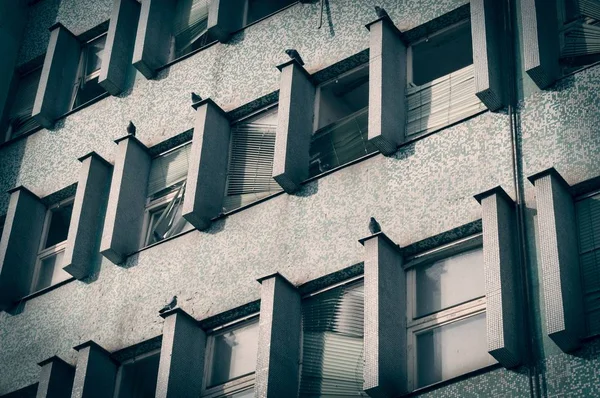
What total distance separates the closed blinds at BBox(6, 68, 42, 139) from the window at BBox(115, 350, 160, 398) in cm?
574

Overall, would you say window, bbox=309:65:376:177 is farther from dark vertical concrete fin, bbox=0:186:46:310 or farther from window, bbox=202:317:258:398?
dark vertical concrete fin, bbox=0:186:46:310

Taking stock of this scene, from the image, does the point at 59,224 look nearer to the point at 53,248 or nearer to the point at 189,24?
the point at 53,248

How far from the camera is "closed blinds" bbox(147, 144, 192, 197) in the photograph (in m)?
17.9

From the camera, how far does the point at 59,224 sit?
19.2 meters

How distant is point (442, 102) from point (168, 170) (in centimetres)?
431

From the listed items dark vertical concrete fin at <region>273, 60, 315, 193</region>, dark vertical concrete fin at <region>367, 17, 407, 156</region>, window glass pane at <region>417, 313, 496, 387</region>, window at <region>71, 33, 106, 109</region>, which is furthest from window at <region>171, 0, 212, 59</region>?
window glass pane at <region>417, 313, 496, 387</region>

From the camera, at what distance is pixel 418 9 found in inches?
651

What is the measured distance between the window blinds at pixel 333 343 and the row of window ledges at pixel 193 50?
2.26 meters

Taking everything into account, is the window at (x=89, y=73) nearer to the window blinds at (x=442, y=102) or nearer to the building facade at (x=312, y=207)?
the building facade at (x=312, y=207)

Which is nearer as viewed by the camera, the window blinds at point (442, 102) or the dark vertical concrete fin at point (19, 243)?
the window blinds at point (442, 102)

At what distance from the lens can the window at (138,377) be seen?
1620 cm

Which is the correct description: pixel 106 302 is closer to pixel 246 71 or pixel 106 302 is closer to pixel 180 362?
pixel 180 362

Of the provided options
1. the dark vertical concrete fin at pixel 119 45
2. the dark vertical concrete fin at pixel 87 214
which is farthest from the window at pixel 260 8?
the dark vertical concrete fin at pixel 87 214

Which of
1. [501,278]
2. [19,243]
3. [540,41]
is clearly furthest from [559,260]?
[19,243]
